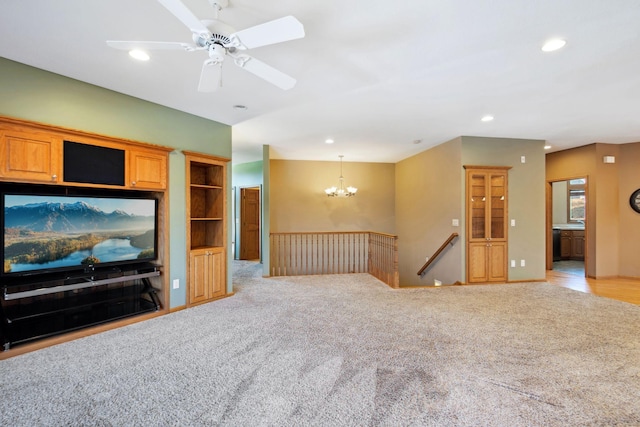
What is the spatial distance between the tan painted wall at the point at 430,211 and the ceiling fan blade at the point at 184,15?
495 cm

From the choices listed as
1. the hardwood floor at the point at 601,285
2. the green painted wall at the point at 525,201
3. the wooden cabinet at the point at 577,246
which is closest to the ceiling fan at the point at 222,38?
the green painted wall at the point at 525,201

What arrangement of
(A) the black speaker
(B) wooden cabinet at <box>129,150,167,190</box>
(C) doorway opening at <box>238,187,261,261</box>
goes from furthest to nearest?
(C) doorway opening at <box>238,187,261,261</box>
(B) wooden cabinet at <box>129,150,167,190</box>
(A) the black speaker

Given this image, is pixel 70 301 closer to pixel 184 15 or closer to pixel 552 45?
pixel 184 15

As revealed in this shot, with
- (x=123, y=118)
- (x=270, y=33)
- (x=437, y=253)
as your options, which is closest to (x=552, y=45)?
(x=270, y=33)

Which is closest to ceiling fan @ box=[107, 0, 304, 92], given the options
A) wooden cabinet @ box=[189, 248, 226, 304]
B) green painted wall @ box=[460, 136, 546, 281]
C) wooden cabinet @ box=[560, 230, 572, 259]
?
wooden cabinet @ box=[189, 248, 226, 304]

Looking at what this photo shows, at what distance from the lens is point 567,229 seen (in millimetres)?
8234

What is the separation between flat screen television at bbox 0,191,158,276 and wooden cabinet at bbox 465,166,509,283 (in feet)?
17.2

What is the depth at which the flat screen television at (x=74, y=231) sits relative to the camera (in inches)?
110

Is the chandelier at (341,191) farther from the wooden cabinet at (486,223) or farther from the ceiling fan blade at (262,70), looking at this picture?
the ceiling fan blade at (262,70)

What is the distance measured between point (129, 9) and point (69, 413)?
277cm

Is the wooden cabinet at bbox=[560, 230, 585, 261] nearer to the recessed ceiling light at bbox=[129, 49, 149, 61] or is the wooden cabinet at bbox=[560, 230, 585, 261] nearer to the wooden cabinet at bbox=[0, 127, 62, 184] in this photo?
the recessed ceiling light at bbox=[129, 49, 149, 61]

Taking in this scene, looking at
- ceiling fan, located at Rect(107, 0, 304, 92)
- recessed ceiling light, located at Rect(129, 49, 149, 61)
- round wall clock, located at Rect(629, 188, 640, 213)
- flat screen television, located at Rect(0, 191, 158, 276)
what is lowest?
flat screen television, located at Rect(0, 191, 158, 276)

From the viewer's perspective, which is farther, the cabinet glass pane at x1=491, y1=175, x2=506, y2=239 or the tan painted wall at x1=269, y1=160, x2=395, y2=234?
the tan painted wall at x1=269, y1=160, x2=395, y2=234

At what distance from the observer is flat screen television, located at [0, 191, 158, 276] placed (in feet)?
9.13
